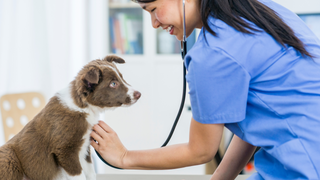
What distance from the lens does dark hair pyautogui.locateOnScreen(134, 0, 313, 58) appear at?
0.71 m

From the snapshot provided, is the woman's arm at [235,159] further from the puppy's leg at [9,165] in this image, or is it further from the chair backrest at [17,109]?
the chair backrest at [17,109]

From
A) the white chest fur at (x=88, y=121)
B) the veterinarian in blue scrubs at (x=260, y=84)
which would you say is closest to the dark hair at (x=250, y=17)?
the veterinarian in blue scrubs at (x=260, y=84)

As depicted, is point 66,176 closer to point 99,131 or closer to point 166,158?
point 99,131

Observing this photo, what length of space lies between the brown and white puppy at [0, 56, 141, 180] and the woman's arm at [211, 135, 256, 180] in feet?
1.51

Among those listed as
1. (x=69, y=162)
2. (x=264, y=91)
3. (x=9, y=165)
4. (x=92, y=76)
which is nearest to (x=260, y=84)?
(x=264, y=91)

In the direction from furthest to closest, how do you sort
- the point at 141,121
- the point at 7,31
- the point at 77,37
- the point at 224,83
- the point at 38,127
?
1. the point at 141,121
2. the point at 77,37
3. the point at 7,31
4. the point at 38,127
5. the point at 224,83

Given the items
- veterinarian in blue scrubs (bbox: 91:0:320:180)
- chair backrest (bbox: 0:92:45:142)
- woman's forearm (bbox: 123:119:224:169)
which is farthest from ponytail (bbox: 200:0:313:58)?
chair backrest (bbox: 0:92:45:142)

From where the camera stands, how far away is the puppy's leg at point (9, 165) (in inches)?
30.5

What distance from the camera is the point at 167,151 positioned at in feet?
2.91

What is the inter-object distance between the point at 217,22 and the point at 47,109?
63 centimetres

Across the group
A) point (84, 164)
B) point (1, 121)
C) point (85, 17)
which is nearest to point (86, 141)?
point (84, 164)

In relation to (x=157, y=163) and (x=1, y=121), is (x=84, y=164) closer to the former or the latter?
(x=157, y=163)

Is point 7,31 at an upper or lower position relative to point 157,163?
Result: upper

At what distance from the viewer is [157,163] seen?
2.91ft
